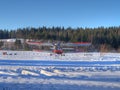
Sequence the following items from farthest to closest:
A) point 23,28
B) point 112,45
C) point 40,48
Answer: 1. point 23,28
2. point 112,45
3. point 40,48

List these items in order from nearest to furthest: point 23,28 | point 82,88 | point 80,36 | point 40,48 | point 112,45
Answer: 1. point 82,88
2. point 40,48
3. point 112,45
4. point 80,36
5. point 23,28

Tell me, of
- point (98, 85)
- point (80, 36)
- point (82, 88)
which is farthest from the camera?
point (80, 36)

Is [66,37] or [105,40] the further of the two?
[66,37]

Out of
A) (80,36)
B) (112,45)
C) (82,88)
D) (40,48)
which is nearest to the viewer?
(82,88)

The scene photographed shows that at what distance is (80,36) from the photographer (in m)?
92.2

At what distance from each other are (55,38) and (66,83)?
82367 millimetres

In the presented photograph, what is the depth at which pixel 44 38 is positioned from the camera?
94.0 meters

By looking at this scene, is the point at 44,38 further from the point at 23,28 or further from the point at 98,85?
the point at 98,85

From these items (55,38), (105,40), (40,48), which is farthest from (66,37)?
(40,48)

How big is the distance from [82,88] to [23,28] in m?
107

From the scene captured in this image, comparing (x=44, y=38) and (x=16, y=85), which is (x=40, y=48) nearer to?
(x=44, y=38)

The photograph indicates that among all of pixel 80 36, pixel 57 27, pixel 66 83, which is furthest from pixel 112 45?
pixel 66 83

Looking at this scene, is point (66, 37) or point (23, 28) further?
point (23, 28)

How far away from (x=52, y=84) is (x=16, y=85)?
1.84 metres
